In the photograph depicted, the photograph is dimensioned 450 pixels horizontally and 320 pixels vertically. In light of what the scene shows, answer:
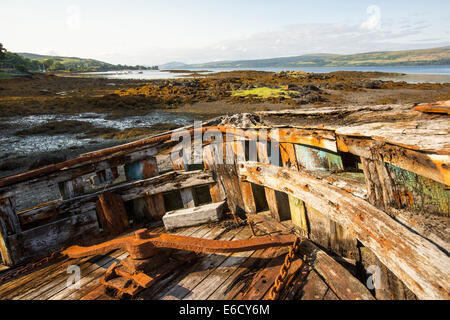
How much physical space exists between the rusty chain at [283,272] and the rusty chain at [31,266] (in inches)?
95.5

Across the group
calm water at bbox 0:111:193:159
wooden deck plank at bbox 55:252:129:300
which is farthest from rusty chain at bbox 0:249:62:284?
calm water at bbox 0:111:193:159

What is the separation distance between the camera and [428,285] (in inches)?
59.6

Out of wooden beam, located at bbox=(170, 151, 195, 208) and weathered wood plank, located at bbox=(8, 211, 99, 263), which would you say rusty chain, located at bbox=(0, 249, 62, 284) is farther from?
wooden beam, located at bbox=(170, 151, 195, 208)

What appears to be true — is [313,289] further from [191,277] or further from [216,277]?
[191,277]

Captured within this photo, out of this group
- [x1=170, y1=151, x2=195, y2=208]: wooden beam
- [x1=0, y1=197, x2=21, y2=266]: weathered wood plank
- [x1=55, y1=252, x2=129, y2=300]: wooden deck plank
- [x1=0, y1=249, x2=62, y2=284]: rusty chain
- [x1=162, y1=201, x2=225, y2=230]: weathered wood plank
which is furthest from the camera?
[x1=170, y1=151, x2=195, y2=208]: wooden beam

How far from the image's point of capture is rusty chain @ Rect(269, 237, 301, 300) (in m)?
2.01

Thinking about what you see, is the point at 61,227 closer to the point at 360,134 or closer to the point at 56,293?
the point at 56,293

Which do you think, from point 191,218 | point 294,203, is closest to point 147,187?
point 191,218

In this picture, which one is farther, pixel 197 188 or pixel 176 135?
pixel 197 188

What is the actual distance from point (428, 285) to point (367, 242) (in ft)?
1.76

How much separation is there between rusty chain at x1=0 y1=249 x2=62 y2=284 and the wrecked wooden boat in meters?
0.01
